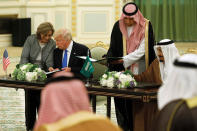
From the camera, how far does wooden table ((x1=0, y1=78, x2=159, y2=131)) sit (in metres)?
4.81

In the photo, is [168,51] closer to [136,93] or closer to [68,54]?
[136,93]

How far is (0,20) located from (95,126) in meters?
14.5

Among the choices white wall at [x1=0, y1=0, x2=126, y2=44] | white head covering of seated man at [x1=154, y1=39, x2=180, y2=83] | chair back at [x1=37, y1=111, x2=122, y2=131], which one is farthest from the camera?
white wall at [x1=0, y1=0, x2=126, y2=44]

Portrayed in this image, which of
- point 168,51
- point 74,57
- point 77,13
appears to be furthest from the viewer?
point 77,13

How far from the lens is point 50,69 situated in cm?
584

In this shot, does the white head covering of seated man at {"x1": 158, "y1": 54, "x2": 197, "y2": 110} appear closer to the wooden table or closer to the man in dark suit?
the wooden table

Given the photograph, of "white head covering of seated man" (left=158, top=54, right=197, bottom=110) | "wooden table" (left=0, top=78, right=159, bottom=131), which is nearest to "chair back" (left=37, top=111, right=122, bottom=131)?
"white head covering of seated man" (left=158, top=54, right=197, bottom=110)

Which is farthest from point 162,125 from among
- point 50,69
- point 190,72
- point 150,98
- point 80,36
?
point 80,36

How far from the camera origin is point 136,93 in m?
4.83

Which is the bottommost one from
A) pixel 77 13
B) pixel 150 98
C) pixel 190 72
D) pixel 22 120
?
pixel 22 120

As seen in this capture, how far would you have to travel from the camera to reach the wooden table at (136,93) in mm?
4809

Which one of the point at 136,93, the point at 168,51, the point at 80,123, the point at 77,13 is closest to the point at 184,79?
the point at 80,123

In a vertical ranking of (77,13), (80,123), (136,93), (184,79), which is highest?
(77,13)

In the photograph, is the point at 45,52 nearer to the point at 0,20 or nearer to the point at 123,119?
the point at 123,119
